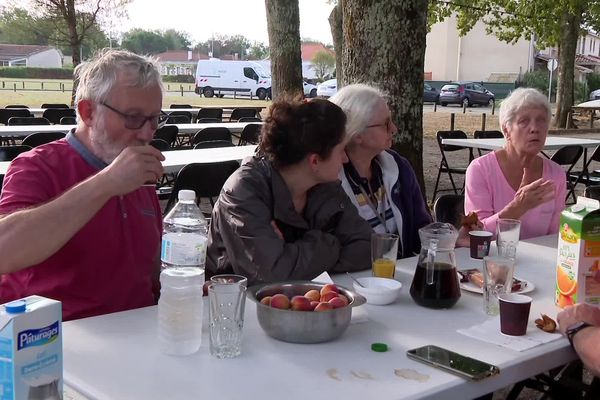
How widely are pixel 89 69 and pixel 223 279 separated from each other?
0.88m

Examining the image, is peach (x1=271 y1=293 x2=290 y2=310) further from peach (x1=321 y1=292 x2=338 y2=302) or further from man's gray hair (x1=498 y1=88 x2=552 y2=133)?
man's gray hair (x1=498 y1=88 x2=552 y2=133)

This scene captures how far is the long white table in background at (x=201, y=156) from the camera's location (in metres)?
5.26

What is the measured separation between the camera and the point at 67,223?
68.4 inches

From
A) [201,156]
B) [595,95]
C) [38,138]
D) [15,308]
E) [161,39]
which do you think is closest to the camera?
[15,308]

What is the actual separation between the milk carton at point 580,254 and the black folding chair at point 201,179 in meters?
3.15

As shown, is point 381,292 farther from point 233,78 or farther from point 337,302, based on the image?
point 233,78

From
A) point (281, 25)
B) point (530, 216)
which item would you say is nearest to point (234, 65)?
point (281, 25)

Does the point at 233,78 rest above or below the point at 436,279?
above

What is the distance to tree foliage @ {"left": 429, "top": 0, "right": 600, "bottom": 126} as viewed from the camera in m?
17.8

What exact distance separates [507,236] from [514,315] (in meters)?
0.78

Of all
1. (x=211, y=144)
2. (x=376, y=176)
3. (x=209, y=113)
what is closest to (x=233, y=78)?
(x=209, y=113)

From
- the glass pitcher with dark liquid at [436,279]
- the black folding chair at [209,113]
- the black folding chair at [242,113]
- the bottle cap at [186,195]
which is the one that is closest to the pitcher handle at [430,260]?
the glass pitcher with dark liquid at [436,279]

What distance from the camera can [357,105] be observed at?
2.91 m

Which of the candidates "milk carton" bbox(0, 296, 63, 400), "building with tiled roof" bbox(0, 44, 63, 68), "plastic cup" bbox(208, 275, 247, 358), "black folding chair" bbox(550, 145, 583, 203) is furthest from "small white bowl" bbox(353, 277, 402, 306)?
"building with tiled roof" bbox(0, 44, 63, 68)
